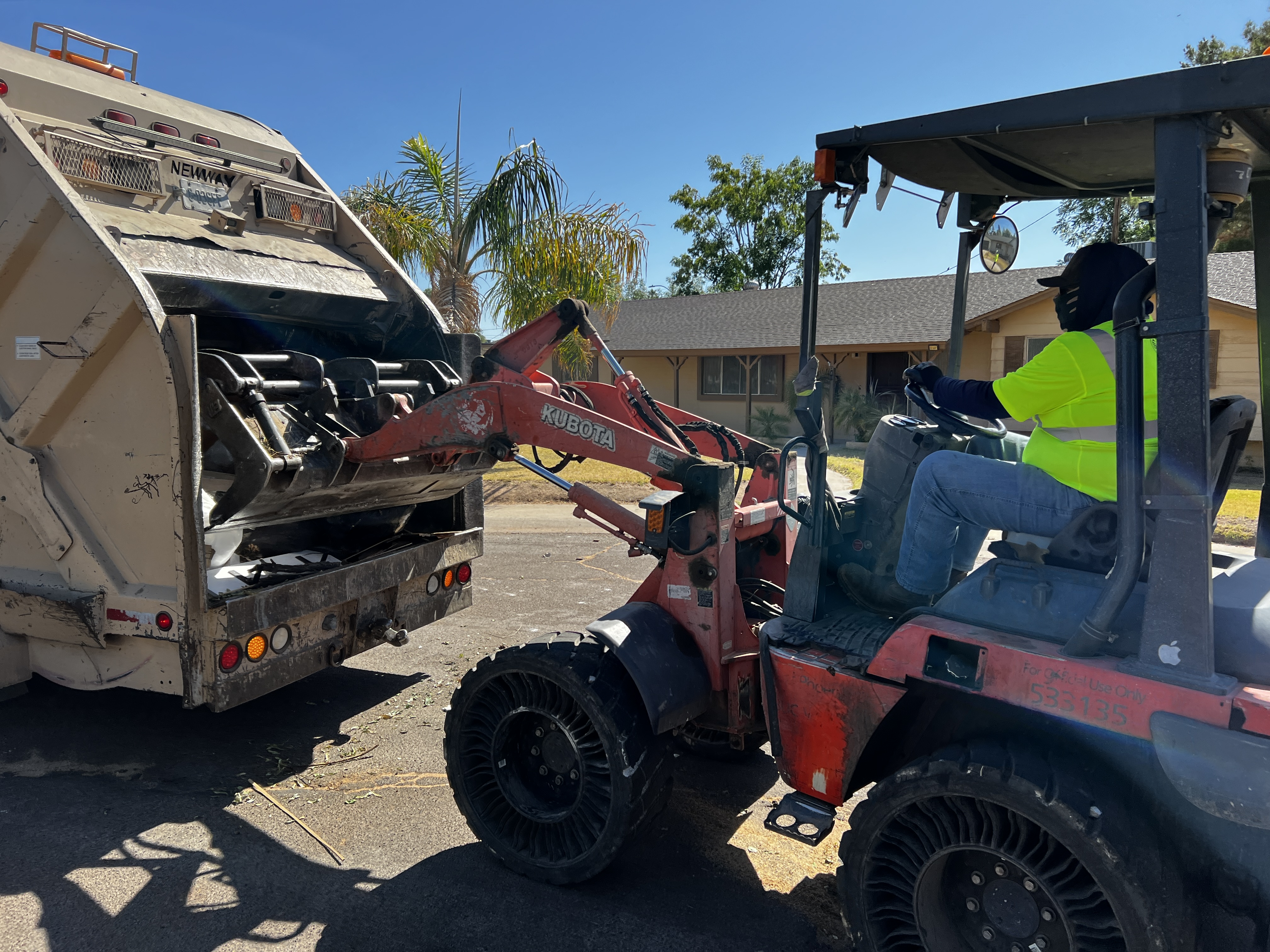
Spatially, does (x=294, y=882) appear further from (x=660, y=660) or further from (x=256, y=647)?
A: (x=660, y=660)

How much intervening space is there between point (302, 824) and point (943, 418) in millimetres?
3269

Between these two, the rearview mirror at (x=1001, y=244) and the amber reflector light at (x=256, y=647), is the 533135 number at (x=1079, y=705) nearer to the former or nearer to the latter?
the rearview mirror at (x=1001, y=244)

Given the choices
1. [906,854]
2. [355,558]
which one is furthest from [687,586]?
[355,558]

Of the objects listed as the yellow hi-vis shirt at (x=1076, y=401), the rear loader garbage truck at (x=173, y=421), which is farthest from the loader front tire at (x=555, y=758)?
the yellow hi-vis shirt at (x=1076, y=401)

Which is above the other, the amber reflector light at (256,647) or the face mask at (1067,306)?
the face mask at (1067,306)

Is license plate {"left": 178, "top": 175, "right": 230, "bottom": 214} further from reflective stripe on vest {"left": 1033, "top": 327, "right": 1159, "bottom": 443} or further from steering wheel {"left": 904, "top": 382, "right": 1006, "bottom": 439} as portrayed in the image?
reflective stripe on vest {"left": 1033, "top": 327, "right": 1159, "bottom": 443}

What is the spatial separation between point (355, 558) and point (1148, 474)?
4092 millimetres

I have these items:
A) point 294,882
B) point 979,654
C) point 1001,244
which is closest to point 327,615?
point 294,882

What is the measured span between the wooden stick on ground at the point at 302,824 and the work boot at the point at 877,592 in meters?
2.37

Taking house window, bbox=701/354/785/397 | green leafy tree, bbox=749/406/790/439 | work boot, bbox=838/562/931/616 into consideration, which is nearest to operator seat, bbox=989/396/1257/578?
work boot, bbox=838/562/931/616

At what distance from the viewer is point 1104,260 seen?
269 centimetres

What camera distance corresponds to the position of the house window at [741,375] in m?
22.9

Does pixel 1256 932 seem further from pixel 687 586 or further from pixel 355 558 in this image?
pixel 355 558

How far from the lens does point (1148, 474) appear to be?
2.45m
